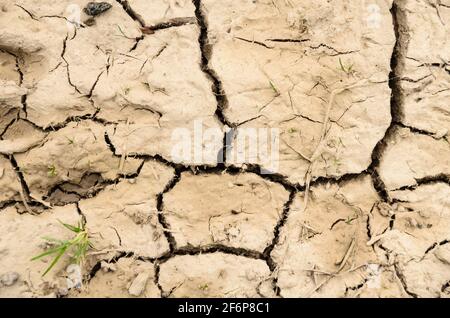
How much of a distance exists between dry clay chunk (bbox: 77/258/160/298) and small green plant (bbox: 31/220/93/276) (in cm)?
11

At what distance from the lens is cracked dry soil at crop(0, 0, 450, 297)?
220cm

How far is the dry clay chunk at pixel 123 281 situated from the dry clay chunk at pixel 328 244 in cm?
57

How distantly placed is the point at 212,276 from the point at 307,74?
1.08 m

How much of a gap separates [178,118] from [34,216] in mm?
791

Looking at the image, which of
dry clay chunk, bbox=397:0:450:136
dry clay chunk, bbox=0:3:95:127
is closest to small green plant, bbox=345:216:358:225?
dry clay chunk, bbox=397:0:450:136

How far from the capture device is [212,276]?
2186 mm

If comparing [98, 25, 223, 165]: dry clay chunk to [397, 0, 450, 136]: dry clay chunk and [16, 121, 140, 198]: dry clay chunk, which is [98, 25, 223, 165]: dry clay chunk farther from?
[397, 0, 450, 136]: dry clay chunk

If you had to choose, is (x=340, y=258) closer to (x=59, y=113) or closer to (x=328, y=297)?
(x=328, y=297)

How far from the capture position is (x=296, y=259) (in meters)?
2.21

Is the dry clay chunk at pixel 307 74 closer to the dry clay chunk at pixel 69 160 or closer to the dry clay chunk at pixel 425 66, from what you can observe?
the dry clay chunk at pixel 425 66

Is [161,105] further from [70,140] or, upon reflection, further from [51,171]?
[51,171]

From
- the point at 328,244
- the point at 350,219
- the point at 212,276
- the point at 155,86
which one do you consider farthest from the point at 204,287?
the point at 155,86

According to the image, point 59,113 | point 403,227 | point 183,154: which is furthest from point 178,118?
point 403,227

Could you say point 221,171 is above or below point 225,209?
above
